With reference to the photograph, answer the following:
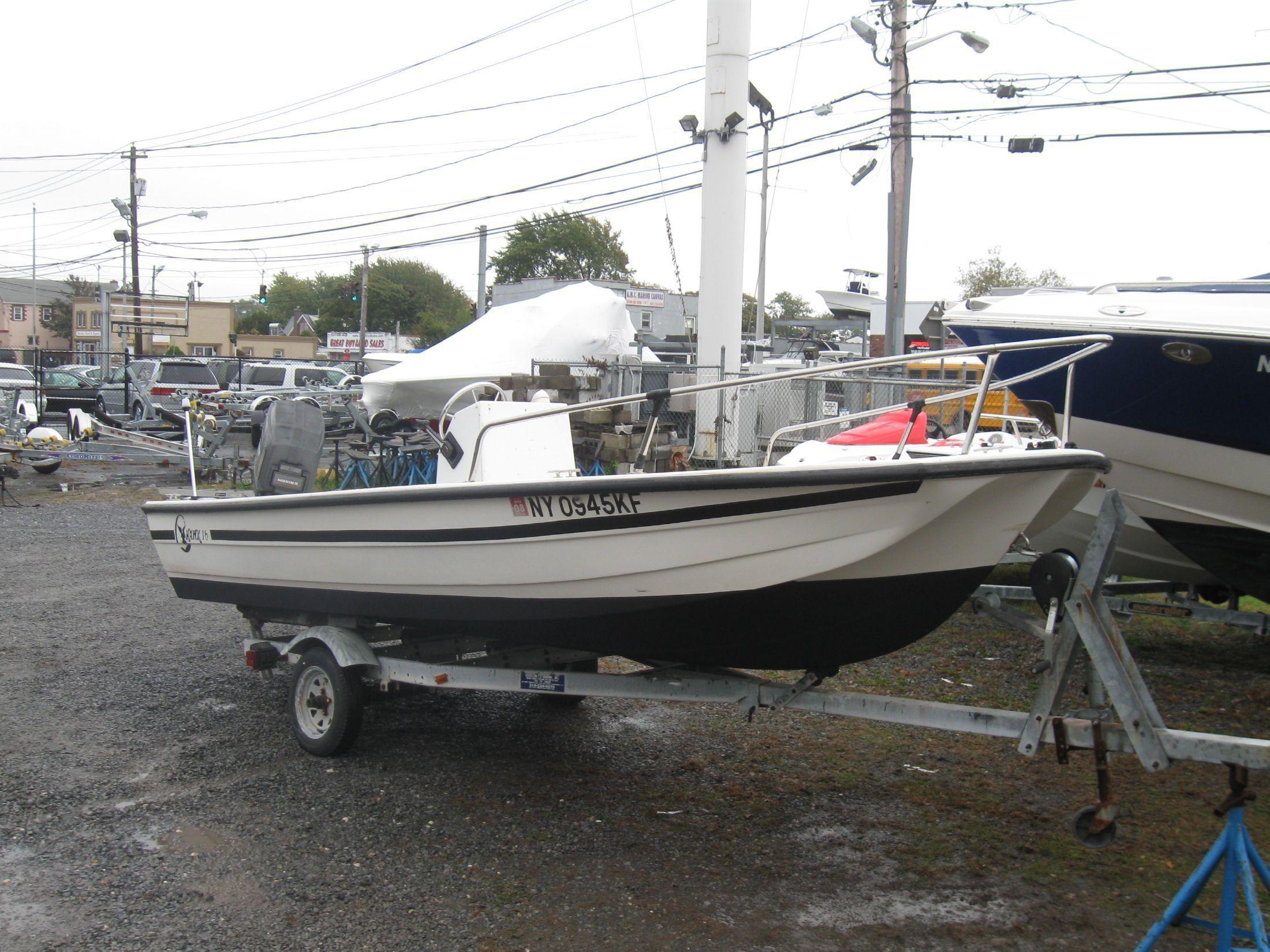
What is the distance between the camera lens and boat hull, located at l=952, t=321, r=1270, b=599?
5492 mm

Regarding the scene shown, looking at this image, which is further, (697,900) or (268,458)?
(268,458)

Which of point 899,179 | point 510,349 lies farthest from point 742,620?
point 899,179

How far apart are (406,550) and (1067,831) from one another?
9.90ft

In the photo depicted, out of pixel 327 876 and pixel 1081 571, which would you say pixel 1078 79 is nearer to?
pixel 1081 571

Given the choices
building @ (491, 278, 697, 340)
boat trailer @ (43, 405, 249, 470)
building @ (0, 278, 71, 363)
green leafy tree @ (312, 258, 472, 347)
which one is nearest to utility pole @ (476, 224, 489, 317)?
building @ (491, 278, 697, 340)

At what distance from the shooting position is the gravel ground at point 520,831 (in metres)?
3.49

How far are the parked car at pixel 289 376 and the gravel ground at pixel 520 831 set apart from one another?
62.1 ft

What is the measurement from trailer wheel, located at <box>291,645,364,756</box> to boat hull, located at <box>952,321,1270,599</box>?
4.19 metres

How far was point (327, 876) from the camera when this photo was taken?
3824 millimetres

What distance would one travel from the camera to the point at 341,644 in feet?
15.9

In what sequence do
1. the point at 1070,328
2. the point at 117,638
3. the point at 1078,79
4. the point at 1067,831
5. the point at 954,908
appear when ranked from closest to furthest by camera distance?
1. the point at 954,908
2. the point at 1067,831
3. the point at 1070,328
4. the point at 117,638
5. the point at 1078,79

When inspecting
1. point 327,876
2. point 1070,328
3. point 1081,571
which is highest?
point 1070,328

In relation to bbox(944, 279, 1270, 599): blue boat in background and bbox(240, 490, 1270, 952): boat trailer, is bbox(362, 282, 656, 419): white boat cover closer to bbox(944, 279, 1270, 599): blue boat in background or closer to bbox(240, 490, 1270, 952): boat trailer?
bbox(944, 279, 1270, 599): blue boat in background

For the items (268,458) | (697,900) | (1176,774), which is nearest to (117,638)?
(268,458)
